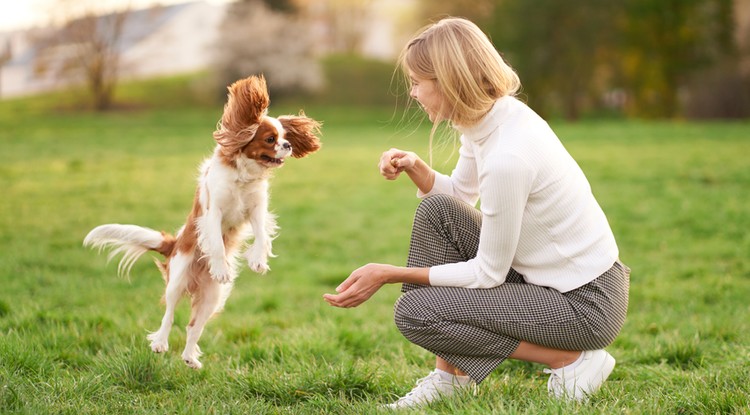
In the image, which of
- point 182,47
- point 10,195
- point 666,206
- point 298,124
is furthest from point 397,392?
point 182,47

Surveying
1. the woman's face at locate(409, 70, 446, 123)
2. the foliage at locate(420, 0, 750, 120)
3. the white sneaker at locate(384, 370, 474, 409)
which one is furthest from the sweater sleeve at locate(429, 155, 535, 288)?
the foliage at locate(420, 0, 750, 120)

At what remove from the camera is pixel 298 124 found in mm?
3430

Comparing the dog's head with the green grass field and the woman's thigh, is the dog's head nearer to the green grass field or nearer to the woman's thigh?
the green grass field

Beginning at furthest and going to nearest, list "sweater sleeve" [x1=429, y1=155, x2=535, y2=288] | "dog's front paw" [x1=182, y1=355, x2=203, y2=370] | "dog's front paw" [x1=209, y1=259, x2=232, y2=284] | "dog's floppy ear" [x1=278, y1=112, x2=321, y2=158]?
"dog's front paw" [x1=182, y1=355, x2=203, y2=370]
"dog's floppy ear" [x1=278, y1=112, x2=321, y2=158]
"dog's front paw" [x1=209, y1=259, x2=232, y2=284]
"sweater sleeve" [x1=429, y1=155, x2=535, y2=288]

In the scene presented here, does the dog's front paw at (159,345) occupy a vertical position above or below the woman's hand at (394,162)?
below

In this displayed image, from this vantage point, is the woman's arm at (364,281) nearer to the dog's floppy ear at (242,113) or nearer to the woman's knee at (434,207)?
the woman's knee at (434,207)

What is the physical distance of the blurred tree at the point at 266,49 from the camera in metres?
41.8

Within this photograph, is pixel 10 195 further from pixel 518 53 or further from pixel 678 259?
pixel 518 53

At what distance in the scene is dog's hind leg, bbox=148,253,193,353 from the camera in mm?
3562

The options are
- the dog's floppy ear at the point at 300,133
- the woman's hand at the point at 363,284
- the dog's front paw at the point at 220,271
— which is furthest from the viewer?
the dog's floppy ear at the point at 300,133

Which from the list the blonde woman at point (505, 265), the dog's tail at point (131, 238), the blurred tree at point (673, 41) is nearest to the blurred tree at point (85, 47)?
the blurred tree at point (673, 41)

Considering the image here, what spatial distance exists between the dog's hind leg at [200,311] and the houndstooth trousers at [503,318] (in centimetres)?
100

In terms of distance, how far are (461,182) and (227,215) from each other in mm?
1126

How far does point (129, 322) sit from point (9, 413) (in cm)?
188
